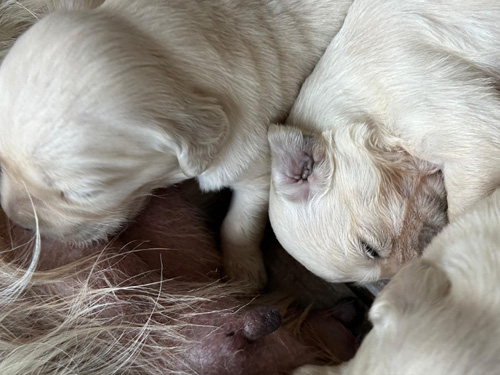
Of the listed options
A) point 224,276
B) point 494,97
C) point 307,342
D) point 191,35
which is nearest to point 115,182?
point 191,35

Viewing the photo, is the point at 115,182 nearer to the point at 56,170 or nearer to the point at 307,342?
the point at 56,170

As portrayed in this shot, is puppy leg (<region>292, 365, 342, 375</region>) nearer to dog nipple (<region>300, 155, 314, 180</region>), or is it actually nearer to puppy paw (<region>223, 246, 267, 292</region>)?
puppy paw (<region>223, 246, 267, 292</region>)

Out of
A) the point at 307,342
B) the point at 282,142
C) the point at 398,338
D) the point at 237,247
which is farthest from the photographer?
the point at 237,247

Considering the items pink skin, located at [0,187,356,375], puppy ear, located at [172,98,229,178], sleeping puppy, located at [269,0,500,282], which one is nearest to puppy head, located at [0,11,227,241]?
puppy ear, located at [172,98,229,178]

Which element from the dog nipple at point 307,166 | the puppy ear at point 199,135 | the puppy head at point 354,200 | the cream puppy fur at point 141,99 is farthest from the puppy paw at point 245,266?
the puppy ear at point 199,135

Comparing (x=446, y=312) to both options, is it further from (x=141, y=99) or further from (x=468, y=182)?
Answer: (x=141, y=99)

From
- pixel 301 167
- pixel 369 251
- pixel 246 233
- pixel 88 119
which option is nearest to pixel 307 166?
pixel 301 167

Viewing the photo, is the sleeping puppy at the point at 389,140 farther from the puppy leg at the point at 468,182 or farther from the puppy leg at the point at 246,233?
the puppy leg at the point at 246,233
